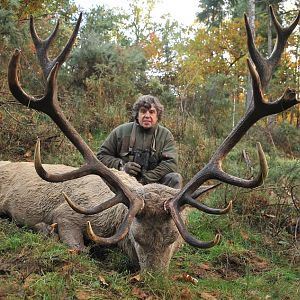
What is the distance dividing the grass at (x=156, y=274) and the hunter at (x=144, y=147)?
Result: 97 centimetres

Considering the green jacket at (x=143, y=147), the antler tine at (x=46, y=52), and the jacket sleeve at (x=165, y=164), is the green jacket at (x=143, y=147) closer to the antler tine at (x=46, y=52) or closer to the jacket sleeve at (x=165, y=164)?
the jacket sleeve at (x=165, y=164)

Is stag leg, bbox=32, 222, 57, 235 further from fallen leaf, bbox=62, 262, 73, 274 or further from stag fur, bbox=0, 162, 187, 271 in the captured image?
fallen leaf, bbox=62, 262, 73, 274

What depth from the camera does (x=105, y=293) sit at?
12.1 ft


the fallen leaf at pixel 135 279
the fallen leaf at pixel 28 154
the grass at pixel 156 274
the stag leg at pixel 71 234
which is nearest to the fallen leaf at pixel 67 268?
the grass at pixel 156 274

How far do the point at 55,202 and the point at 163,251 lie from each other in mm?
1975

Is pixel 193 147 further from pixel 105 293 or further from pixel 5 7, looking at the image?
pixel 105 293

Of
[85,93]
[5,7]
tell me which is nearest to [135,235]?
[5,7]

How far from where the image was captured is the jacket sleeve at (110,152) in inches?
257

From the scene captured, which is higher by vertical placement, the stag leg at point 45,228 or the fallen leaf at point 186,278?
the stag leg at point 45,228

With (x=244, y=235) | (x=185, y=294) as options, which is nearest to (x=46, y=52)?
(x=185, y=294)

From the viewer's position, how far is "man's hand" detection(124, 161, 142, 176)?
20.3ft

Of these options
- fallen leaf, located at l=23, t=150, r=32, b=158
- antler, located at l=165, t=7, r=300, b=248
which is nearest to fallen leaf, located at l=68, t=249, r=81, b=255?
antler, located at l=165, t=7, r=300, b=248

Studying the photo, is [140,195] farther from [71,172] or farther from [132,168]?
[132,168]

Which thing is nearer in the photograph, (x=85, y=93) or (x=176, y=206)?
(x=176, y=206)
